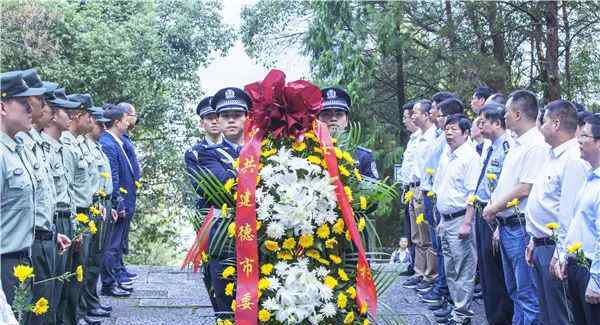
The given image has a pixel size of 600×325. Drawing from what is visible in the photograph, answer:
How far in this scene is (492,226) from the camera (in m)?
7.84

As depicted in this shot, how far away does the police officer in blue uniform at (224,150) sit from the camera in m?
5.31

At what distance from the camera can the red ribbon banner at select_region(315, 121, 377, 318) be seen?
173 inches

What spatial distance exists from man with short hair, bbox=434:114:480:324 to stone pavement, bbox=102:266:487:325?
0.37 metres

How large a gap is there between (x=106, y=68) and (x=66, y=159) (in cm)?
1064

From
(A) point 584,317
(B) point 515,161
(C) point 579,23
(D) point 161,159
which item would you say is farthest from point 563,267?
(D) point 161,159

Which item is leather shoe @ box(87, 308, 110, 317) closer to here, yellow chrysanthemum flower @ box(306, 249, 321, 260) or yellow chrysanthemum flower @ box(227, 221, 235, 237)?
yellow chrysanthemum flower @ box(227, 221, 235, 237)

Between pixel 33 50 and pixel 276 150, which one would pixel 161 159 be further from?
pixel 276 150

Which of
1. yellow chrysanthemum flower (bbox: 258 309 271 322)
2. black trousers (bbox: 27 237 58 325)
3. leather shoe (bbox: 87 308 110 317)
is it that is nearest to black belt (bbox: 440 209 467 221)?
leather shoe (bbox: 87 308 110 317)

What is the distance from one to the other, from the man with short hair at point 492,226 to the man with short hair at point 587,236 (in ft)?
7.05

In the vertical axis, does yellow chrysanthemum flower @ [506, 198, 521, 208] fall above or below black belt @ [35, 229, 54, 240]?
below

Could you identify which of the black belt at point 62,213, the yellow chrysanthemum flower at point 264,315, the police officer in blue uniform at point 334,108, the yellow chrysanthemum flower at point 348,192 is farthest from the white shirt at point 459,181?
the yellow chrysanthemum flower at point 264,315

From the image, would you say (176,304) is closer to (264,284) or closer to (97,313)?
(97,313)

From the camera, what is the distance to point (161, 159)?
2009 centimetres

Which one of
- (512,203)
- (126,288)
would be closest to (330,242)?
(512,203)
